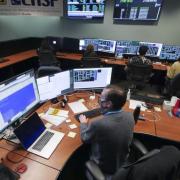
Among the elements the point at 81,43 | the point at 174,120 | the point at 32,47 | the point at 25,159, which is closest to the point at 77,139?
the point at 25,159

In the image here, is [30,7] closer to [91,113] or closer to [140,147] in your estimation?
[91,113]

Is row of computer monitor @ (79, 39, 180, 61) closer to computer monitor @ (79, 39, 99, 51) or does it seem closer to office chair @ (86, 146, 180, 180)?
computer monitor @ (79, 39, 99, 51)

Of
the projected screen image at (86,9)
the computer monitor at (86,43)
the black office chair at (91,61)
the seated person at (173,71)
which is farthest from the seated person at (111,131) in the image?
the projected screen image at (86,9)

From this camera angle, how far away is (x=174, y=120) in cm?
190

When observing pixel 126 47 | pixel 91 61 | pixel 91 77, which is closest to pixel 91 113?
pixel 91 77

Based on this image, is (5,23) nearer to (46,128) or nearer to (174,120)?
(46,128)

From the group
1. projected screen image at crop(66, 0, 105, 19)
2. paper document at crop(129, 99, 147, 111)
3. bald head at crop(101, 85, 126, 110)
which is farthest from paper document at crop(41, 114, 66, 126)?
projected screen image at crop(66, 0, 105, 19)

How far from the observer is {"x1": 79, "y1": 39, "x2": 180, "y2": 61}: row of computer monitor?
412 centimetres

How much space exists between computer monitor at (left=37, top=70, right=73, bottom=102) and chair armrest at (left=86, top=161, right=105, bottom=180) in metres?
0.88

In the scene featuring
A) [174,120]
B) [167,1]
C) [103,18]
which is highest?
[167,1]

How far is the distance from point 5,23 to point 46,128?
5615 mm

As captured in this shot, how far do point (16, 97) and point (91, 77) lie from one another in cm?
102

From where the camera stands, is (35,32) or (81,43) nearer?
(81,43)

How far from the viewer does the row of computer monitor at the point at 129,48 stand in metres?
4.12
